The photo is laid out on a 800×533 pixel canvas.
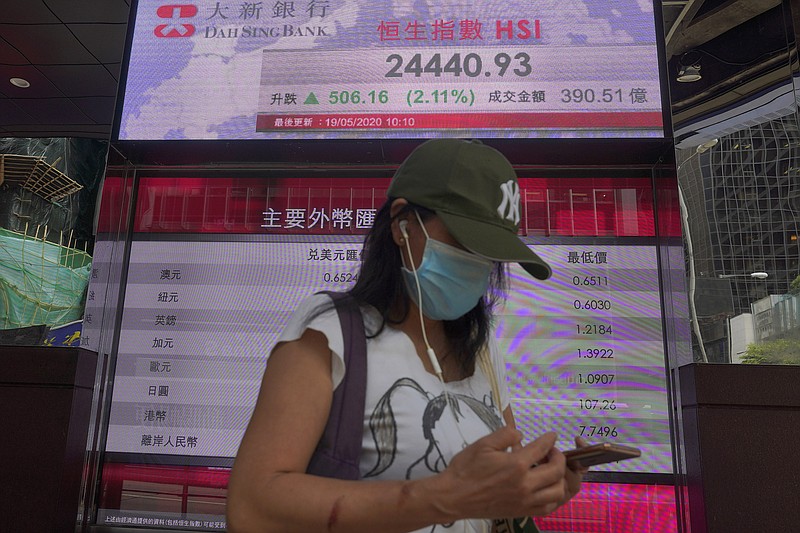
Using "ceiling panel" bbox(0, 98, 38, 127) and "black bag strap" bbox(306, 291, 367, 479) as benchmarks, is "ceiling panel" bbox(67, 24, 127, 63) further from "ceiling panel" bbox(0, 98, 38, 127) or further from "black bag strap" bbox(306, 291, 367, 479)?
"black bag strap" bbox(306, 291, 367, 479)

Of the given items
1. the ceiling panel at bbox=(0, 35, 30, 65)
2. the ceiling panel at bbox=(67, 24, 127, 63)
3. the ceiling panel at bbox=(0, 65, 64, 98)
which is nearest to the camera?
the ceiling panel at bbox=(67, 24, 127, 63)

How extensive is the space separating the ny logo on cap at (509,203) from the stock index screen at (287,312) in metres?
0.81

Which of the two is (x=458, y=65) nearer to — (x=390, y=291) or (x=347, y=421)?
(x=390, y=291)

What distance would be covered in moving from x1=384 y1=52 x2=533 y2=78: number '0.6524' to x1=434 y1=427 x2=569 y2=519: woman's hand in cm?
149

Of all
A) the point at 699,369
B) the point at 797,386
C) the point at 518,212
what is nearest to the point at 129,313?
the point at 518,212

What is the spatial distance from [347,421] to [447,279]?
0.29m

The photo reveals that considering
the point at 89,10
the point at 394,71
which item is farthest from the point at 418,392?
the point at 89,10

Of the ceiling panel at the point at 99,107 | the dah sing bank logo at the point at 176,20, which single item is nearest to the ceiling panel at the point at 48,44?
the ceiling panel at the point at 99,107

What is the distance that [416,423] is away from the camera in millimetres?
929

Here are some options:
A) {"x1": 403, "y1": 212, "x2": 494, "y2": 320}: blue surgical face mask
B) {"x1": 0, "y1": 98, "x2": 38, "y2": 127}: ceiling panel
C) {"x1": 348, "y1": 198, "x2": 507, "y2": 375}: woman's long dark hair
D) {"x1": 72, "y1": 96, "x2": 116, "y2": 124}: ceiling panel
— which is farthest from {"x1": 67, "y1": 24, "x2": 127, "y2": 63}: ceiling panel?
{"x1": 403, "y1": 212, "x2": 494, "y2": 320}: blue surgical face mask

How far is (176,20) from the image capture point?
6.87 ft

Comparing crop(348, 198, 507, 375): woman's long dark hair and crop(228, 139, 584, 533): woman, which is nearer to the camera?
crop(228, 139, 584, 533): woman

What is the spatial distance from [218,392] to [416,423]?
1.14 meters

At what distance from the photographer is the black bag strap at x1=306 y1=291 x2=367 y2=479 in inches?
34.1
